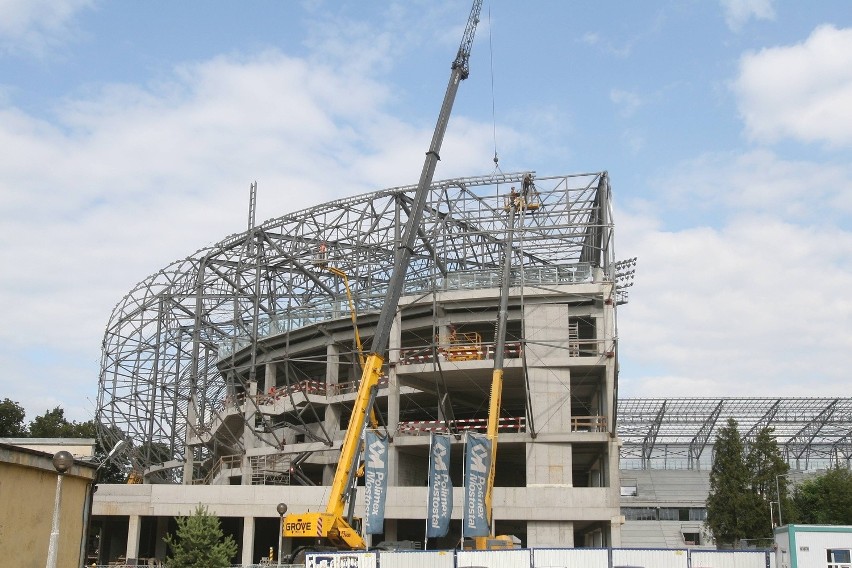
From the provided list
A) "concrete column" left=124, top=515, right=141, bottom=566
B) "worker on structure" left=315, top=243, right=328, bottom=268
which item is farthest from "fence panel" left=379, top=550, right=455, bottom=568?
"concrete column" left=124, top=515, right=141, bottom=566

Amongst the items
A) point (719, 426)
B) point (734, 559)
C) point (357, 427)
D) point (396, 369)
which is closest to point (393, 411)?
point (396, 369)

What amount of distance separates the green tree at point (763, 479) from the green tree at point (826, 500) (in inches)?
477

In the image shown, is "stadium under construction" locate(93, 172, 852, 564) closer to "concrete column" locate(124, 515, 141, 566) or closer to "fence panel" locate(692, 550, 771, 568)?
"concrete column" locate(124, 515, 141, 566)

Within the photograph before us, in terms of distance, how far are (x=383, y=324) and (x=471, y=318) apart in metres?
20.2

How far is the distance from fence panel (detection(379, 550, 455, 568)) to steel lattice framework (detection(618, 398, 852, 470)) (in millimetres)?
58519

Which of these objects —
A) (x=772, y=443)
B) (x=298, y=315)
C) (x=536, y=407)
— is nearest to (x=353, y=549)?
(x=536, y=407)

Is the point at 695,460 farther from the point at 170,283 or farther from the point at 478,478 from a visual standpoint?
the point at 478,478

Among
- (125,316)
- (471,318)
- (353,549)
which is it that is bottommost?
(353,549)

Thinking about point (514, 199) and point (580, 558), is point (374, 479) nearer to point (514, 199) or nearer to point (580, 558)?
point (580, 558)

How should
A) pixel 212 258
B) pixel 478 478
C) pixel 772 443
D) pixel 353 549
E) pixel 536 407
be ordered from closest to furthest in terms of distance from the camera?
pixel 353 549
pixel 478 478
pixel 536 407
pixel 772 443
pixel 212 258

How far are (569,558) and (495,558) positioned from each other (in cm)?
246

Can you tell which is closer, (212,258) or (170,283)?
(212,258)

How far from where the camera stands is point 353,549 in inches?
1224

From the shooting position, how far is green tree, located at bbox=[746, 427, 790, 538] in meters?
54.5
